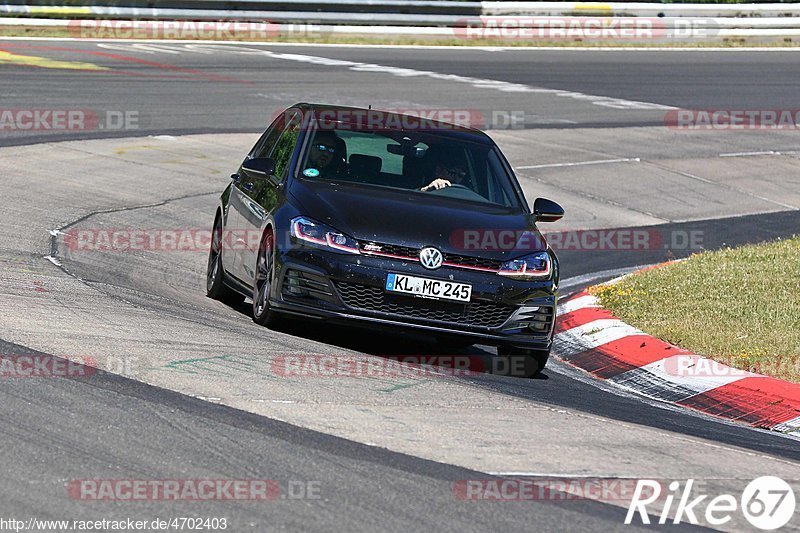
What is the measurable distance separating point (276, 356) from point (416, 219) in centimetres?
151

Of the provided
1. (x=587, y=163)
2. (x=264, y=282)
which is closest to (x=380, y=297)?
(x=264, y=282)

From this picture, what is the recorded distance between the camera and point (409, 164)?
955cm

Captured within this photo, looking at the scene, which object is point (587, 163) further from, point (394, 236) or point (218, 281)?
point (394, 236)

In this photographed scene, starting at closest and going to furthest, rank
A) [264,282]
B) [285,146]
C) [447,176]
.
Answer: [264,282] < [447,176] < [285,146]

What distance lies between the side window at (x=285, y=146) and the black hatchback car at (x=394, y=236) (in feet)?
0.07

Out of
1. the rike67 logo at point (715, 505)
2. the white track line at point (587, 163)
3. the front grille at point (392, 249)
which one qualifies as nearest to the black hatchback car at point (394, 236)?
the front grille at point (392, 249)

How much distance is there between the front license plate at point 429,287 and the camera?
832 centimetres

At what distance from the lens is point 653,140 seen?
21.9m

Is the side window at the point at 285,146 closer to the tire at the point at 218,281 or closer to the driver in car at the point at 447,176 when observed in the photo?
the tire at the point at 218,281

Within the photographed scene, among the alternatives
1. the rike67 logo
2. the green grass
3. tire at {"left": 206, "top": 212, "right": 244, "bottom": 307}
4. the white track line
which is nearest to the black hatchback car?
tire at {"left": 206, "top": 212, "right": 244, "bottom": 307}

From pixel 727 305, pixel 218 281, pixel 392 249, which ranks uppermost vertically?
pixel 392 249

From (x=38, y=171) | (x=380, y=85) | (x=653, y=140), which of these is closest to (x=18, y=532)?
(x=38, y=171)

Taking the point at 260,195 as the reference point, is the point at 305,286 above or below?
below

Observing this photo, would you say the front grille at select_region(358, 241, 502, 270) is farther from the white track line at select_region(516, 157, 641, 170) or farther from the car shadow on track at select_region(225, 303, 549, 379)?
the white track line at select_region(516, 157, 641, 170)
